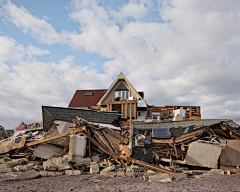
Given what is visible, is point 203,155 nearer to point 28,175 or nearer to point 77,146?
point 77,146

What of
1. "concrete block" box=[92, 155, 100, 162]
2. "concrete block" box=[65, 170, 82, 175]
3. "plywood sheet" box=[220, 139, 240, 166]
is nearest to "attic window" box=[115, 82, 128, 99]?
"concrete block" box=[92, 155, 100, 162]

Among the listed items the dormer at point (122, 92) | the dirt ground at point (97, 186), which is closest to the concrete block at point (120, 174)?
the dirt ground at point (97, 186)

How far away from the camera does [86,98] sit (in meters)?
30.2

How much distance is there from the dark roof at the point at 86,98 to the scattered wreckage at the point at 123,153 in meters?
16.0

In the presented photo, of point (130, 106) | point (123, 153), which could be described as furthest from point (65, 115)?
point (130, 106)

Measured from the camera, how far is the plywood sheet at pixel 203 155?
32.3 feet

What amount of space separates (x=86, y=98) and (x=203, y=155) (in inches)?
902

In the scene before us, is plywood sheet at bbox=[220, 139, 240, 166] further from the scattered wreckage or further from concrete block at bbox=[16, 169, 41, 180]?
concrete block at bbox=[16, 169, 41, 180]

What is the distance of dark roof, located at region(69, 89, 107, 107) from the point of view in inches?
1137

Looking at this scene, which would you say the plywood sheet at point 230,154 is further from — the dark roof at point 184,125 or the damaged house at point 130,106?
the damaged house at point 130,106

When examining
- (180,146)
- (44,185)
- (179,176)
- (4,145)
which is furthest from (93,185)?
(4,145)

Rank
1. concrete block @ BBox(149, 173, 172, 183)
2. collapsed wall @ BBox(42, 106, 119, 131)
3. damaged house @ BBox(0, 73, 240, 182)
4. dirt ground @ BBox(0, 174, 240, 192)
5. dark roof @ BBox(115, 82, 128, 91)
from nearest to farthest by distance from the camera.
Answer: dirt ground @ BBox(0, 174, 240, 192) → concrete block @ BBox(149, 173, 172, 183) → damaged house @ BBox(0, 73, 240, 182) → collapsed wall @ BBox(42, 106, 119, 131) → dark roof @ BBox(115, 82, 128, 91)

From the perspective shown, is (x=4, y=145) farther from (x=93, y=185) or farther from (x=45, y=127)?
(x=93, y=185)

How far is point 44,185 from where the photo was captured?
6.12 metres
